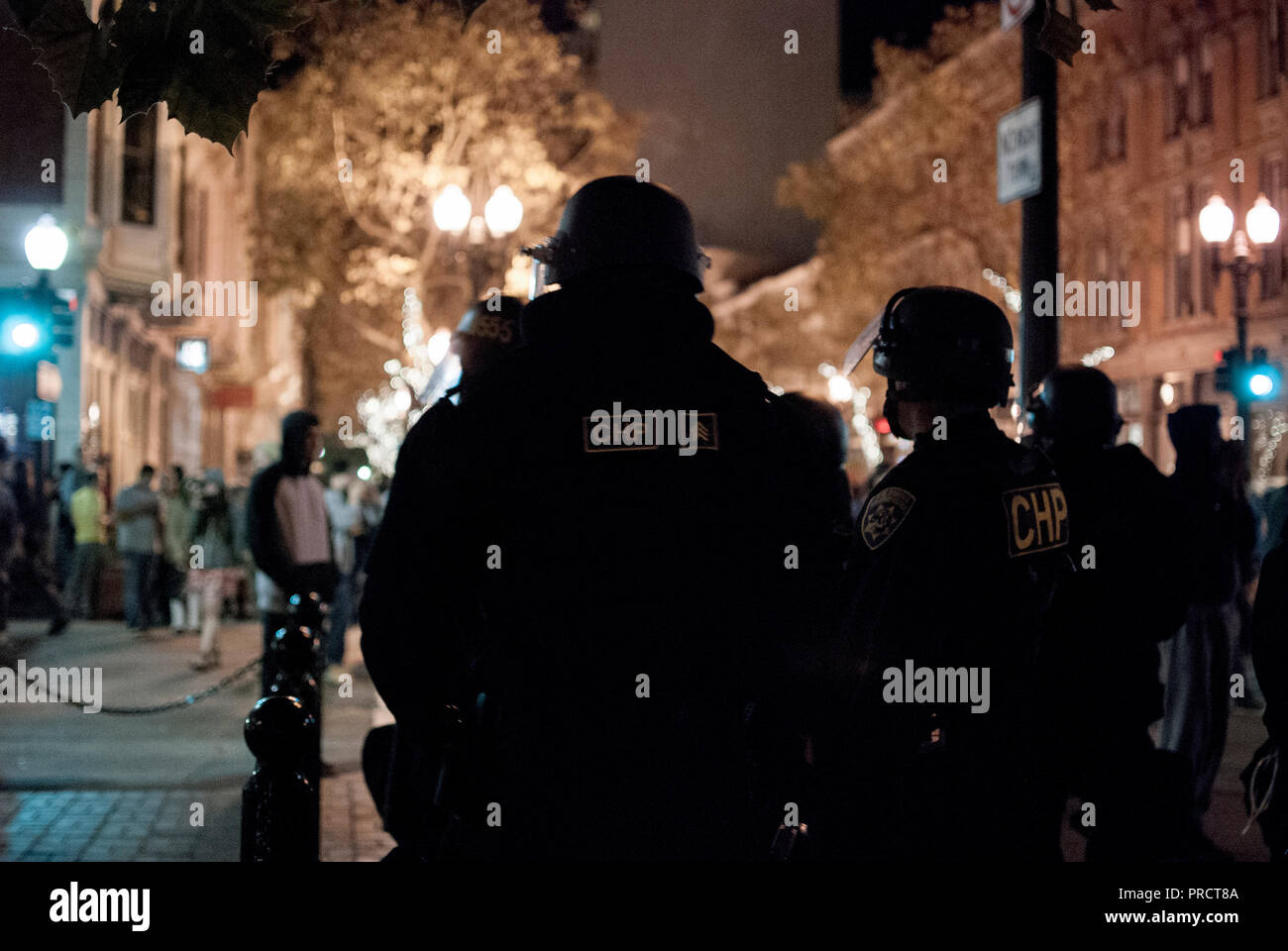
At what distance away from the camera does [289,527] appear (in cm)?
886

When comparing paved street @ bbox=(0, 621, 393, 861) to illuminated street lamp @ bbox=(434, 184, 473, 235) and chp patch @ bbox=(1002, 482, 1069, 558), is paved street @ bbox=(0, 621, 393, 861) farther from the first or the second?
illuminated street lamp @ bbox=(434, 184, 473, 235)

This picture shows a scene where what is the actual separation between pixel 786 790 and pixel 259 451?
1014cm

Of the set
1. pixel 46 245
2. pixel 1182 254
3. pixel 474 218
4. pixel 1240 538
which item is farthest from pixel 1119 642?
pixel 1182 254

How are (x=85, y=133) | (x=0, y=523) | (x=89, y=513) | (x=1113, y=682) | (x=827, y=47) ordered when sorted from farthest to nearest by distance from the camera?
(x=827, y=47) < (x=85, y=133) < (x=89, y=513) < (x=0, y=523) < (x=1113, y=682)

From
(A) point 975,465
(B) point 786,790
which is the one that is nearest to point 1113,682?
(A) point 975,465

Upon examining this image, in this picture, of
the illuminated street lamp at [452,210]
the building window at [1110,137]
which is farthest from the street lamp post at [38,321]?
the building window at [1110,137]

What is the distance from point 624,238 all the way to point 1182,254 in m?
35.1

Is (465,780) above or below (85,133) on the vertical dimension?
below

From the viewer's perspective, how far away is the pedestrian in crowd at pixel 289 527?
8.72 metres

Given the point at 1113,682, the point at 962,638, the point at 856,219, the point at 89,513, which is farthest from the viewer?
the point at 856,219

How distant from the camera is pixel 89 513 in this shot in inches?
698

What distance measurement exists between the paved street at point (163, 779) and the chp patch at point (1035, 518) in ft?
13.1

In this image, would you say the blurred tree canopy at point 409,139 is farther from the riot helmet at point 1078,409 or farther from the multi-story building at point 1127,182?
the riot helmet at point 1078,409

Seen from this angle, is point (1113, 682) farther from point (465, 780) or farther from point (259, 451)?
point (259, 451)
